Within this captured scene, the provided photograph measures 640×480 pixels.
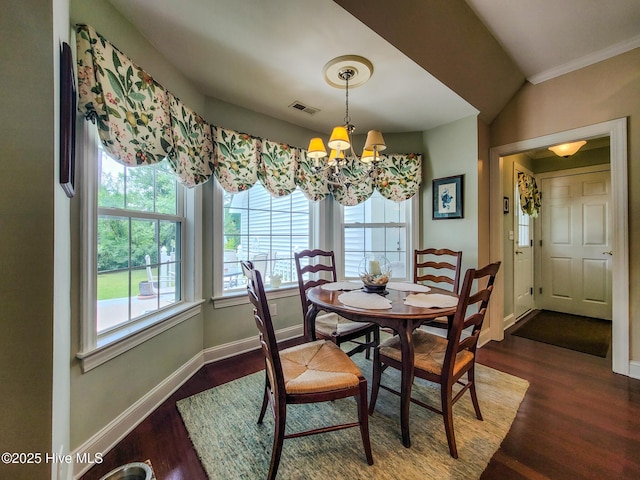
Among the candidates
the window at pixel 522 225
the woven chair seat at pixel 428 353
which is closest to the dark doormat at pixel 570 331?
the window at pixel 522 225

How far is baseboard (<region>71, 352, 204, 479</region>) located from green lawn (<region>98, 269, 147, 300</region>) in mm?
698

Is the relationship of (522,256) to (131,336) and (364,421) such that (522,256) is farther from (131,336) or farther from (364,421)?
(131,336)

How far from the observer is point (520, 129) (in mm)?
2744

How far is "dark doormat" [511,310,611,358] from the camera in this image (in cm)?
279

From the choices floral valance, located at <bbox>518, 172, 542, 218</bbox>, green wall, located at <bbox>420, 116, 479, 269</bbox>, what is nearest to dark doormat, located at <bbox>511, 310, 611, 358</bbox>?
green wall, located at <bbox>420, 116, 479, 269</bbox>

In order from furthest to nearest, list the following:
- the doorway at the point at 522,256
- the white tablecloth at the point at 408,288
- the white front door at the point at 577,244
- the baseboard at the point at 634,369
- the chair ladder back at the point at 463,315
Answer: the white front door at the point at 577,244
the doorway at the point at 522,256
the baseboard at the point at 634,369
the white tablecloth at the point at 408,288
the chair ladder back at the point at 463,315

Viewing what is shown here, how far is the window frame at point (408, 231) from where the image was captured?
3252 mm

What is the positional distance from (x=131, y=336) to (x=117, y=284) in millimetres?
334

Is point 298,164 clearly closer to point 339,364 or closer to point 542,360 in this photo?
point 339,364

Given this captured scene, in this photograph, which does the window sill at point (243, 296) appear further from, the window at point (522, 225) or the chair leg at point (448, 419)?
the window at point (522, 225)

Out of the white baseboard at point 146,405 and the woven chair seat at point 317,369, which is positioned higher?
the woven chair seat at point 317,369

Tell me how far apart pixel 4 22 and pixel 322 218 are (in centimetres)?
271

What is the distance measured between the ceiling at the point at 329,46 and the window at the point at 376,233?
1.10m

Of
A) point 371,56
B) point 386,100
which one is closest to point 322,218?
point 386,100
